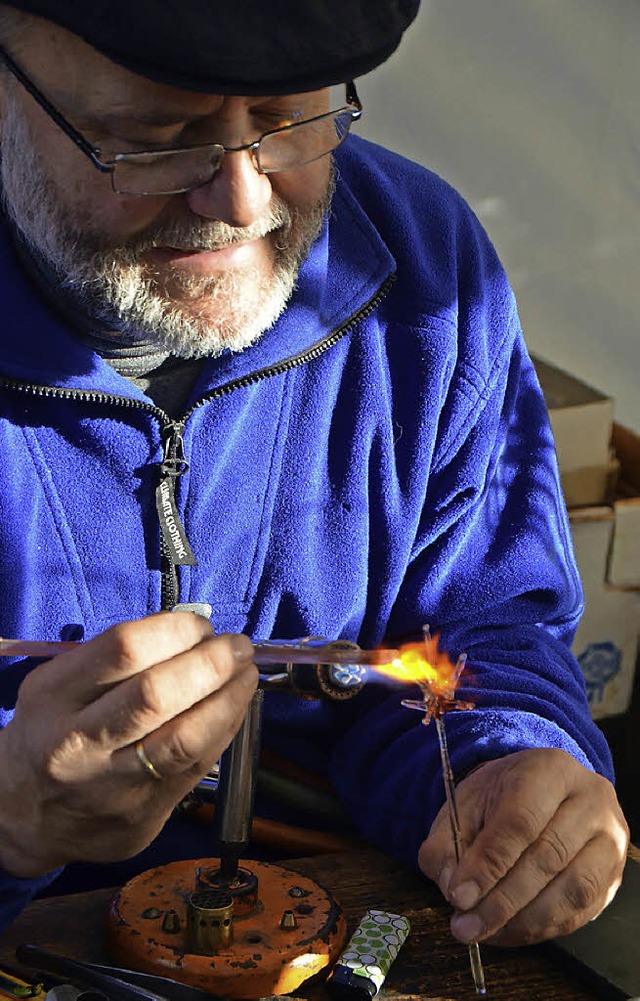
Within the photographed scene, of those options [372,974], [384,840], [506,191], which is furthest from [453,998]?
[506,191]

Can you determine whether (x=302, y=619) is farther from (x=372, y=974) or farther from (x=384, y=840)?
(x=372, y=974)

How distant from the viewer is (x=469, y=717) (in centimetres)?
155

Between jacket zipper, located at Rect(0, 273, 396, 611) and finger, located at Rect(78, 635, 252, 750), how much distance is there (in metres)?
0.36

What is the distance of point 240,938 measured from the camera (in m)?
1.29

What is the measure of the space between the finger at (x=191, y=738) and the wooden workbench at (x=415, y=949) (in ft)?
0.72

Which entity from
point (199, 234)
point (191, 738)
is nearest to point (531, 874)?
point (191, 738)

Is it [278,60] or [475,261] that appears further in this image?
[475,261]

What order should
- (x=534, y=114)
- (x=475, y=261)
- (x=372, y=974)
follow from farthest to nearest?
(x=534, y=114), (x=475, y=261), (x=372, y=974)

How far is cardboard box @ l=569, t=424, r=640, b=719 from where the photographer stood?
3.14 meters

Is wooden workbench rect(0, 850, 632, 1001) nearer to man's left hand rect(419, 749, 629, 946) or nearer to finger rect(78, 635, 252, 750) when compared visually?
man's left hand rect(419, 749, 629, 946)

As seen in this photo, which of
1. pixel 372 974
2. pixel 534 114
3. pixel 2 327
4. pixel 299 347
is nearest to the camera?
pixel 372 974

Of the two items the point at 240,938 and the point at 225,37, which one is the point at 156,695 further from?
the point at 225,37

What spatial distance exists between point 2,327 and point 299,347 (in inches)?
14.2

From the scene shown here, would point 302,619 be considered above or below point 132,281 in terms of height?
below
